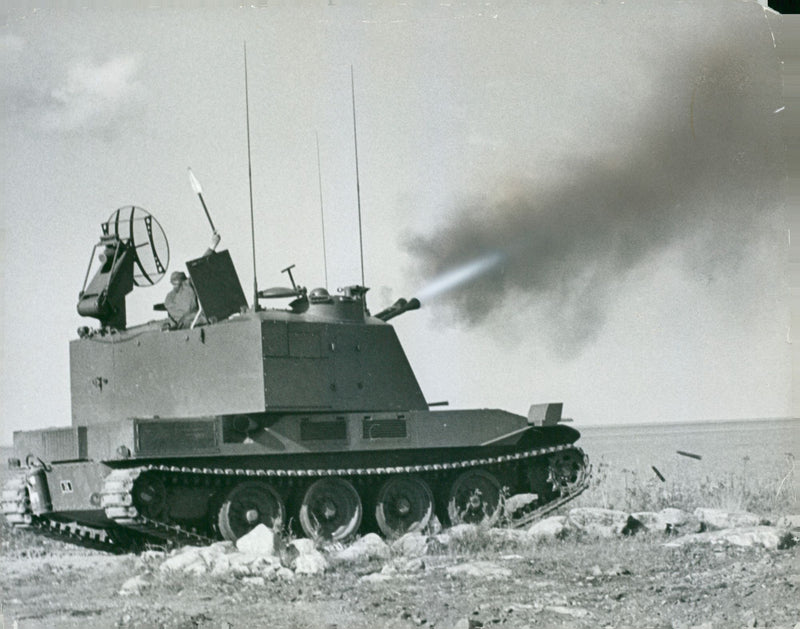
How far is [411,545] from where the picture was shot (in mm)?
15562

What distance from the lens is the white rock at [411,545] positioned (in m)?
15.4

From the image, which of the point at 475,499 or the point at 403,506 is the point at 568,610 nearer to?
the point at 403,506

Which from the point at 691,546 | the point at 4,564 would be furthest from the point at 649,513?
the point at 4,564

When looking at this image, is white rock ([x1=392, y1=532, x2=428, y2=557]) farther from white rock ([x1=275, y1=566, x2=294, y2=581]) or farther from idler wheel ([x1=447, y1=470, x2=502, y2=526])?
white rock ([x1=275, y1=566, x2=294, y2=581])

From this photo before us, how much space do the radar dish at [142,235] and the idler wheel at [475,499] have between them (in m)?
4.46

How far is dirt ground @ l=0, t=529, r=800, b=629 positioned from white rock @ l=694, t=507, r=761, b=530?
1016mm

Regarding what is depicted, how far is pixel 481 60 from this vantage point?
592 inches

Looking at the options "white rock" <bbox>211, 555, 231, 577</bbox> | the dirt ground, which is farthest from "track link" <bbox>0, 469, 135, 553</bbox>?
"white rock" <bbox>211, 555, 231, 577</bbox>

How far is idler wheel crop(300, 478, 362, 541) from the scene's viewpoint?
16.0 metres

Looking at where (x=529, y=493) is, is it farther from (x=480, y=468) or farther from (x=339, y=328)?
(x=339, y=328)

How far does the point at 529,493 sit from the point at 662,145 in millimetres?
4827

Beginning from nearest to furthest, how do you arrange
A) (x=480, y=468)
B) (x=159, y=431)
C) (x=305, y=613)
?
1. (x=305, y=613)
2. (x=159, y=431)
3. (x=480, y=468)

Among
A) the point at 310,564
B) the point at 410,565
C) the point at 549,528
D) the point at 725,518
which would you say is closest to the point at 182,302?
the point at 310,564

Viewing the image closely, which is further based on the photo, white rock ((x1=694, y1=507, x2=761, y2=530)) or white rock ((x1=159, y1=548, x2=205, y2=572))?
white rock ((x1=694, y1=507, x2=761, y2=530))
